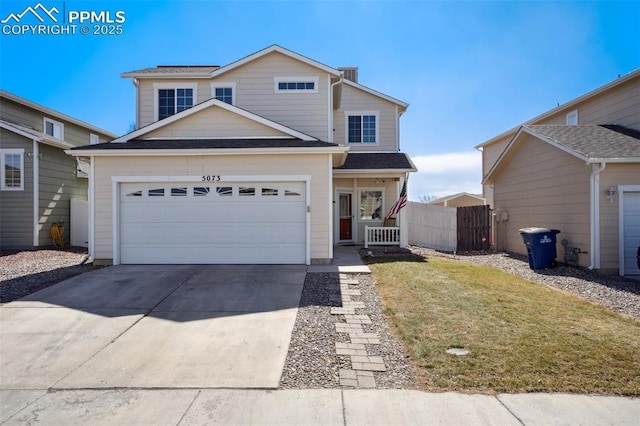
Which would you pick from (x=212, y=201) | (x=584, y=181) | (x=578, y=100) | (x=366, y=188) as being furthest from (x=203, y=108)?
(x=578, y=100)

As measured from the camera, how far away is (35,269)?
9938 millimetres

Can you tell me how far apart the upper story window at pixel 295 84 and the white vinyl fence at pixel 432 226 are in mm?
5724

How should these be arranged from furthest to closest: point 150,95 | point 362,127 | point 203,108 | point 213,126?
point 362,127
point 150,95
point 213,126
point 203,108

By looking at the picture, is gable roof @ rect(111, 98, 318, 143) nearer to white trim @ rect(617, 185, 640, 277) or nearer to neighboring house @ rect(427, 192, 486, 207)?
white trim @ rect(617, 185, 640, 277)

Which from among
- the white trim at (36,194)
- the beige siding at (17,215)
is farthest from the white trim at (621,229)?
the beige siding at (17,215)

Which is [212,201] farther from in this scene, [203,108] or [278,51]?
[278,51]

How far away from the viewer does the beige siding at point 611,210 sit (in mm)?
9570

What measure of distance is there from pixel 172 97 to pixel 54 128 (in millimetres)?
7937

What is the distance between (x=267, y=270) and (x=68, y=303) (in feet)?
13.3

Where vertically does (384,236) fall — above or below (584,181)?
below

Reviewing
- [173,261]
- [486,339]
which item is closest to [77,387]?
[486,339]

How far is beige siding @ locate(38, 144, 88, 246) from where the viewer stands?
14.4m

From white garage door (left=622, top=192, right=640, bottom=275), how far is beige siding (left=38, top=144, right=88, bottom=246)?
19.4 metres

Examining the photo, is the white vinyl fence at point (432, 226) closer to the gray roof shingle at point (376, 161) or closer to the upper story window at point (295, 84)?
the gray roof shingle at point (376, 161)
